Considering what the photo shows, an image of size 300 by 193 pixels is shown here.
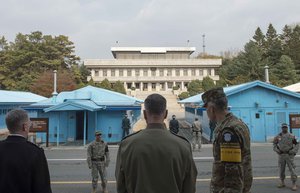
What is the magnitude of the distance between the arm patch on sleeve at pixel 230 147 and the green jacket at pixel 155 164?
0.56 metres

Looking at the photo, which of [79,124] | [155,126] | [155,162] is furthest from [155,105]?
[79,124]

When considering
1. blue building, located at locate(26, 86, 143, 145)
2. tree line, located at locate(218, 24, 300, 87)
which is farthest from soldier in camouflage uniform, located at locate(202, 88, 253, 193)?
tree line, located at locate(218, 24, 300, 87)

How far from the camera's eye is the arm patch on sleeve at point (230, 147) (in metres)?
3.25

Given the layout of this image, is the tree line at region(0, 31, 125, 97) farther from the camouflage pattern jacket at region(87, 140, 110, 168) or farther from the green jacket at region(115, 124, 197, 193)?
the green jacket at region(115, 124, 197, 193)

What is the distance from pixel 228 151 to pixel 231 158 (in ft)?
0.26

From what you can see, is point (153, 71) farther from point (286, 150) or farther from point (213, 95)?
point (213, 95)

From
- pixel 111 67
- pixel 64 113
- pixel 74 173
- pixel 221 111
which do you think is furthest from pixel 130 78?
pixel 221 111

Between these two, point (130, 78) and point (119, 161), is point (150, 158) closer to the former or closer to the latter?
point (119, 161)

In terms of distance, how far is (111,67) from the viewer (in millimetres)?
82562

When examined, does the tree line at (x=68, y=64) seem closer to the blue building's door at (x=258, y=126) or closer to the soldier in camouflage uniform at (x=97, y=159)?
the blue building's door at (x=258, y=126)

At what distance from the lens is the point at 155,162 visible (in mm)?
2750

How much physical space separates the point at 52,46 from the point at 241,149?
217 feet

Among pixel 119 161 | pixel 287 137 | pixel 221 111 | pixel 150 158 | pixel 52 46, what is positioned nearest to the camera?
pixel 150 158

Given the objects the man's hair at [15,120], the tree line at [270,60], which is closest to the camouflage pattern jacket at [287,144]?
the man's hair at [15,120]
